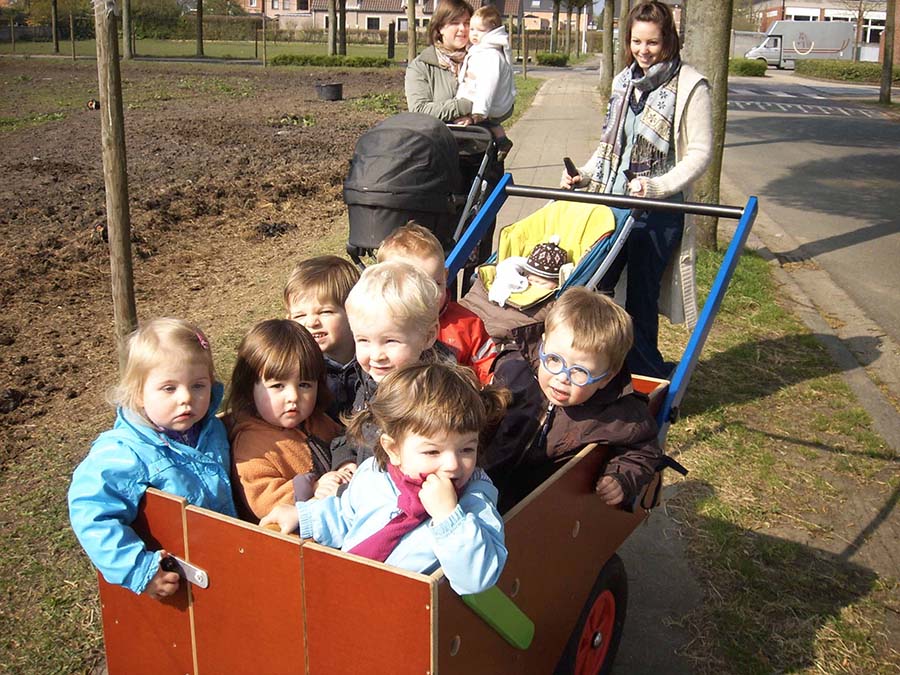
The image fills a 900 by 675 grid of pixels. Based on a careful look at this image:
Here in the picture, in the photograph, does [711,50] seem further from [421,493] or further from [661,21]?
[421,493]

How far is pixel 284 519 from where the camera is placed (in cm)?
226

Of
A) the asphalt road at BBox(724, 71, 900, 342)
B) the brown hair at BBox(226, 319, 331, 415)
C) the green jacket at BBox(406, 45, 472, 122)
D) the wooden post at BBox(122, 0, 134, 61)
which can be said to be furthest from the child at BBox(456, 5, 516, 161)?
the wooden post at BBox(122, 0, 134, 61)

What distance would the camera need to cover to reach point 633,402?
2.88 metres


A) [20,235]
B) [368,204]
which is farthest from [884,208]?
[20,235]

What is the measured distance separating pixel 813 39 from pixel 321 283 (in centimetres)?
6731

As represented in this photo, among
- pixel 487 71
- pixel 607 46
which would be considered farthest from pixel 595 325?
pixel 607 46

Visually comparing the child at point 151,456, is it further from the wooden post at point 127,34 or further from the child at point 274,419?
the wooden post at point 127,34

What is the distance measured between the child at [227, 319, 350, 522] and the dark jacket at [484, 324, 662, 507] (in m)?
0.53

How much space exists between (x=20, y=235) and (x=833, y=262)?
759cm

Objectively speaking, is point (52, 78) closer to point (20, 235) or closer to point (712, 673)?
point (20, 235)

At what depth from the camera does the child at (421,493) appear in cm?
198

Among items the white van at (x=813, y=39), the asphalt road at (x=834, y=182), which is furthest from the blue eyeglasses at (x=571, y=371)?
the white van at (x=813, y=39)

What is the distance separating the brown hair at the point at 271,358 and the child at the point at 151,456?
96 millimetres

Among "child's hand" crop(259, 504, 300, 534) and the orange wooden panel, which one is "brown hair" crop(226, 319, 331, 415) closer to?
"child's hand" crop(259, 504, 300, 534)
